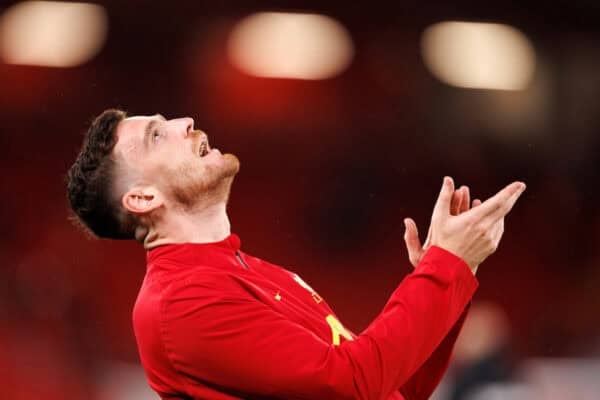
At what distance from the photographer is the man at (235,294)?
971mm

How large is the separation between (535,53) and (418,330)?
1570 millimetres

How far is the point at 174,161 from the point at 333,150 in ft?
3.68

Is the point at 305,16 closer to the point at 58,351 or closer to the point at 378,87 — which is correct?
the point at 378,87

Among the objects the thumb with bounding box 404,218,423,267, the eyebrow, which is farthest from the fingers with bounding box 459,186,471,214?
the eyebrow

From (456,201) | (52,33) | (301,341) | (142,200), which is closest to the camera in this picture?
(301,341)

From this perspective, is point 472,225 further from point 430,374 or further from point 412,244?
point 430,374

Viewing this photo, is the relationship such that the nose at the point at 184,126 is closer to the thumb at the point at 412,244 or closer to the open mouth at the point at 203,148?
the open mouth at the point at 203,148

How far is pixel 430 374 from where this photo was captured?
1.20 m

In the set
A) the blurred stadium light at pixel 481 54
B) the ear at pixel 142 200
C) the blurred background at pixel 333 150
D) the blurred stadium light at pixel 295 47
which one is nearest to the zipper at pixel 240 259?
→ the ear at pixel 142 200

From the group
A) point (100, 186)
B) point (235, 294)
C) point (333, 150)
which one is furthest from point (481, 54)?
point (235, 294)

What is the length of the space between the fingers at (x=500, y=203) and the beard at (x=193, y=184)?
36 centimetres

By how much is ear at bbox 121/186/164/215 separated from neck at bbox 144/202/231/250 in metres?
0.02

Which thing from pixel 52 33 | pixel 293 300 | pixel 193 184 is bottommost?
pixel 293 300

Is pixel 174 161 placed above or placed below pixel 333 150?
above
